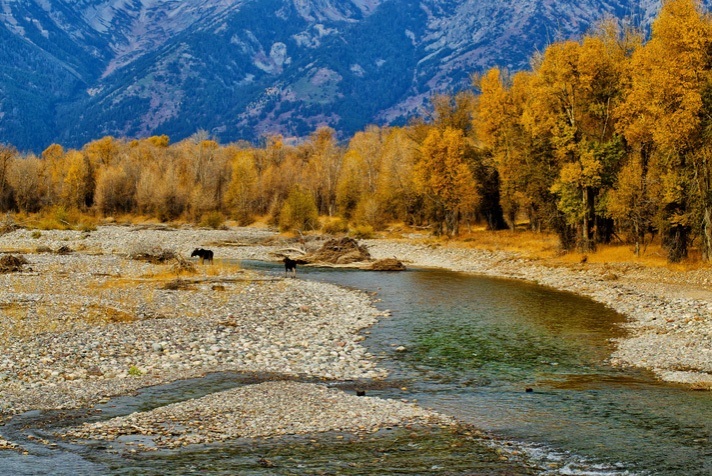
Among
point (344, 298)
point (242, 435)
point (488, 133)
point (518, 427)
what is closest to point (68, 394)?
point (242, 435)

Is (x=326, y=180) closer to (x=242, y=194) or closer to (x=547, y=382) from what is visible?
(x=242, y=194)

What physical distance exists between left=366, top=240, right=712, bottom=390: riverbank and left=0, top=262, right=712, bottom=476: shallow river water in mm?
1251

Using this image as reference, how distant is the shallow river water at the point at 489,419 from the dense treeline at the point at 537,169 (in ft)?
65.4

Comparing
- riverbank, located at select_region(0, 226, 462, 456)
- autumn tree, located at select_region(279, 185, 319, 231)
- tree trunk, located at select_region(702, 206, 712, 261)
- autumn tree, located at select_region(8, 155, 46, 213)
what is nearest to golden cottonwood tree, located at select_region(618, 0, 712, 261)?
tree trunk, located at select_region(702, 206, 712, 261)

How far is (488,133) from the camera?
2825 inches

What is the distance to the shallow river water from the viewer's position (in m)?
13.0

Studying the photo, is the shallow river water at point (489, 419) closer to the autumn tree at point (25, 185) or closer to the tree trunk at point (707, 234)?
the tree trunk at point (707, 234)

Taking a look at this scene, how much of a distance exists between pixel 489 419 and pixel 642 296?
23.9 m

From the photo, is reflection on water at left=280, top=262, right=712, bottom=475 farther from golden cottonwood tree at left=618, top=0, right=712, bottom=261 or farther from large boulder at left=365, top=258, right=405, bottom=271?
large boulder at left=365, top=258, right=405, bottom=271

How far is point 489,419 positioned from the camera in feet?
53.3

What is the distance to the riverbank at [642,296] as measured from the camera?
2225 cm

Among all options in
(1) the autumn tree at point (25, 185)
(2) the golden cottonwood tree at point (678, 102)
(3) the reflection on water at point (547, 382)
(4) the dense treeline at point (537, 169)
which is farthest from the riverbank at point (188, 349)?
(1) the autumn tree at point (25, 185)

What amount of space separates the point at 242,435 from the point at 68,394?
17.9 ft

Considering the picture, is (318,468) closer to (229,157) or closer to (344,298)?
(344,298)
